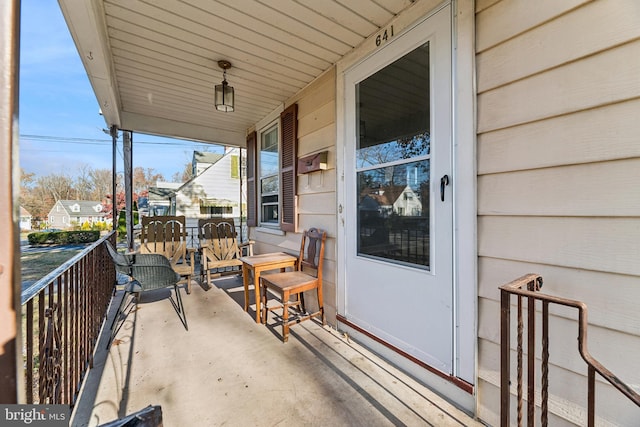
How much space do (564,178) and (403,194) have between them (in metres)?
0.86

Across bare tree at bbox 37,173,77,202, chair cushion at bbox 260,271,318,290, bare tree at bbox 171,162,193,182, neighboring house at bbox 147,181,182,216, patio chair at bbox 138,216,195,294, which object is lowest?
chair cushion at bbox 260,271,318,290

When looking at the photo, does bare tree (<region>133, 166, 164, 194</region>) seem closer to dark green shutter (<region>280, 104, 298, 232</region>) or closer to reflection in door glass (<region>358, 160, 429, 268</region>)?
dark green shutter (<region>280, 104, 298, 232</region>)

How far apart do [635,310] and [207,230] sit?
4.37m

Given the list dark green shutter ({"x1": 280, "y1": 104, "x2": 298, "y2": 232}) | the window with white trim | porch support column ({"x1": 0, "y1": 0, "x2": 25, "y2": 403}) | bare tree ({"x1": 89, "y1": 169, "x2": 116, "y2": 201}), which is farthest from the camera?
bare tree ({"x1": 89, "y1": 169, "x2": 116, "y2": 201})

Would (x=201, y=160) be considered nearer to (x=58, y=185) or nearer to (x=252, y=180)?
(x=252, y=180)

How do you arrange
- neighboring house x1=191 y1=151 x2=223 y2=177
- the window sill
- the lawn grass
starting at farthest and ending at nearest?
neighboring house x1=191 y1=151 x2=223 y2=177
the lawn grass
the window sill

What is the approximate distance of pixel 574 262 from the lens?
3.77 ft

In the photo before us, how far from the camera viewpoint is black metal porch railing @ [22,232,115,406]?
1073mm

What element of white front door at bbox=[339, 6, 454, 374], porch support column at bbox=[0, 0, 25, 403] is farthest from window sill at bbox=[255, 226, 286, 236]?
porch support column at bbox=[0, 0, 25, 403]

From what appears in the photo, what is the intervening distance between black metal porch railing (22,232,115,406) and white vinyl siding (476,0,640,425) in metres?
2.06

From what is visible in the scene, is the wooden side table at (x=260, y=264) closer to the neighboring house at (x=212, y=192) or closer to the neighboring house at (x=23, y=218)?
the neighboring house at (x=23, y=218)

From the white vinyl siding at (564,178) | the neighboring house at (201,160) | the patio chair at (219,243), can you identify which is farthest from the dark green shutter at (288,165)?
the neighboring house at (201,160)

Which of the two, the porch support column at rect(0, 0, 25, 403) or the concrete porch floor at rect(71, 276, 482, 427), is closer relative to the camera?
the porch support column at rect(0, 0, 25, 403)

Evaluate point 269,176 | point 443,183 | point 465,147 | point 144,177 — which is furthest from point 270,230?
point 144,177
